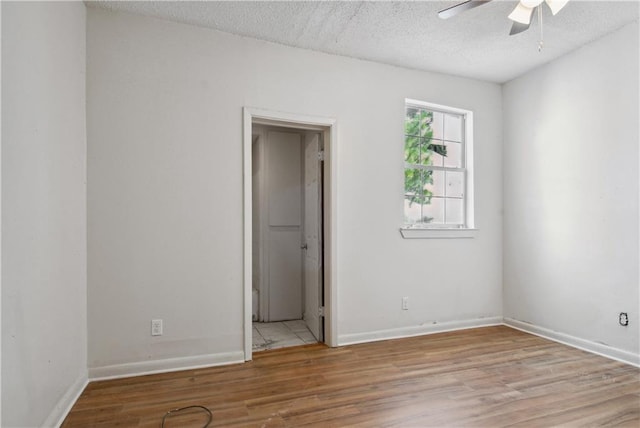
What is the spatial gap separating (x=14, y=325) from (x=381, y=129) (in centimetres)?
311

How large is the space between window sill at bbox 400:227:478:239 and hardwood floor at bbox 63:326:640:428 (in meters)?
1.10

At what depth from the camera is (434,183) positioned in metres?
4.02

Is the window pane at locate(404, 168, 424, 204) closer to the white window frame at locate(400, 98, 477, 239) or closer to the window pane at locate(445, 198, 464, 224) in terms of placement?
the white window frame at locate(400, 98, 477, 239)

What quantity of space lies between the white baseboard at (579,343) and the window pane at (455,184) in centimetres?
153

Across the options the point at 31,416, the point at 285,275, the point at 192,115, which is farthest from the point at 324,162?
the point at 31,416

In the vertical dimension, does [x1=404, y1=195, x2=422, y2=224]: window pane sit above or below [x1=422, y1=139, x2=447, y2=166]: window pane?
below

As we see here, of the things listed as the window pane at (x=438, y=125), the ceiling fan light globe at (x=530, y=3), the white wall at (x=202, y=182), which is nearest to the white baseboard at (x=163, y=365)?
the white wall at (x=202, y=182)

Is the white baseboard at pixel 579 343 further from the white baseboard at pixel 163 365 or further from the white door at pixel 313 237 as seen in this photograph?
the white baseboard at pixel 163 365

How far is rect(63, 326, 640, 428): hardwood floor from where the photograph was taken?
2.11 metres

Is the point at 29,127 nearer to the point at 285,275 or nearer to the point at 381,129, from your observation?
the point at 381,129

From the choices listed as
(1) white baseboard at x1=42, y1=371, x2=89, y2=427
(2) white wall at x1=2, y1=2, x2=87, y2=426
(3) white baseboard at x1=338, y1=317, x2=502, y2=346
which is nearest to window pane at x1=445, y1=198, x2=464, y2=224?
(3) white baseboard at x1=338, y1=317, x2=502, y2=346

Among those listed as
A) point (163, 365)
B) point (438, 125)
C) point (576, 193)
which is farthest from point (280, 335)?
point (576, 193)

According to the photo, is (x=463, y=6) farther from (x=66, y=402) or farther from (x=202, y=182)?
(x=66, y=402)

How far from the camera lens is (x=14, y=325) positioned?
1599 mm
